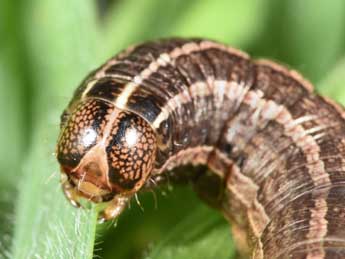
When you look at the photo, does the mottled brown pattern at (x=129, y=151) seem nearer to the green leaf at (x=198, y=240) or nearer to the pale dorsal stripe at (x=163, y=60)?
the pale dorsal stripe at (x=163, y=60)

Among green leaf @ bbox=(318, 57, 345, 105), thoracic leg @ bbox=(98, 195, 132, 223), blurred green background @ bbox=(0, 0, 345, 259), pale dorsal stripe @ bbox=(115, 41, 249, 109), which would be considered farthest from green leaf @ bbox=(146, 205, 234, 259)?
green leaf @ bbox=(318, 57, 345, 105)

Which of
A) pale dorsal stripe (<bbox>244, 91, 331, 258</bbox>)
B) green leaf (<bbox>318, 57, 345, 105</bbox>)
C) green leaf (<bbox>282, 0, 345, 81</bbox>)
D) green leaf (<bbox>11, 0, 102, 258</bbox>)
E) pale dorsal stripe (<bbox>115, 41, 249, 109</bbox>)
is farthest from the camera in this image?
green leaf (<bbox>282, 0, 345, 81</bbox>)

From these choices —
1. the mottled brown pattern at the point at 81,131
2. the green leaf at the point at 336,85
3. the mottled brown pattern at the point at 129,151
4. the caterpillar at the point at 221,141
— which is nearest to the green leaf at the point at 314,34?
the green leaf at the point at 336,85

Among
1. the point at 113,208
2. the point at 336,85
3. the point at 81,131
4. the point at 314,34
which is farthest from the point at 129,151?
the point at 314,34

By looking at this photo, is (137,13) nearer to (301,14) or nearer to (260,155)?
(301,14)

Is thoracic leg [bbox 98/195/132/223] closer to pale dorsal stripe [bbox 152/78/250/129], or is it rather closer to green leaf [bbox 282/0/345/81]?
pale dorsal stripe [bbox 152/78/250/129]

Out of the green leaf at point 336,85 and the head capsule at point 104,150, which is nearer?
the head capsule at point 104,150

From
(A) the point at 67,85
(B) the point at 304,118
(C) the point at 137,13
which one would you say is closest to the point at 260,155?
(B) the point at 304,118

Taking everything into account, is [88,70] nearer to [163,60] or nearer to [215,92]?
[163,60]
